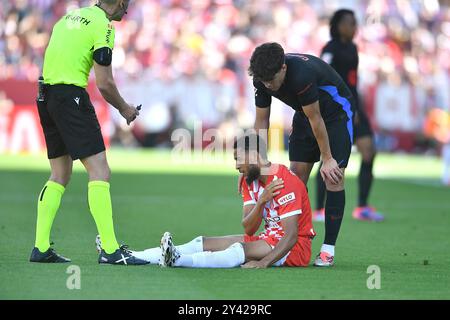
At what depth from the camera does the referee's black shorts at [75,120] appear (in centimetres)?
828

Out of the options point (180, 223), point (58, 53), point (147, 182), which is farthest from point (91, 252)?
point (147, 182)

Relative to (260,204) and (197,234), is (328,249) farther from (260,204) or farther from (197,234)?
(197,234)

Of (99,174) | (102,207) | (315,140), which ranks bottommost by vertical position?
(102,207)

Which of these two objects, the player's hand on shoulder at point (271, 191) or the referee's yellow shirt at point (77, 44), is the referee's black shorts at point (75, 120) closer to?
the referee's yellow shirt at point (77, 44)

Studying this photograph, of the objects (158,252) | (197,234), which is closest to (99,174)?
(158,252)

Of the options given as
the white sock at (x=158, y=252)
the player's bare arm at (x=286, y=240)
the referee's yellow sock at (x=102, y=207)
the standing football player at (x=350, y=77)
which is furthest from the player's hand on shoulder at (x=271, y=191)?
the standing football player at (x=350, y=77)

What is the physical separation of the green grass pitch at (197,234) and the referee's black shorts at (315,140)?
0.96m

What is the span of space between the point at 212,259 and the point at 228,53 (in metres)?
20.9

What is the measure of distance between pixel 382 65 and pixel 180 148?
6.65 metres

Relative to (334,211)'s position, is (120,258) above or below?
below

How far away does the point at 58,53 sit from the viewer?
834cm

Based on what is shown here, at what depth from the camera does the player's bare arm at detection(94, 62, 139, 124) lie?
823 cm

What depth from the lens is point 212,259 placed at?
825cm

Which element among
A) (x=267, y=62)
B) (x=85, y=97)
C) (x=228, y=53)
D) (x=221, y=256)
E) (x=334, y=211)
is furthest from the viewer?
(x=228, y=53)
